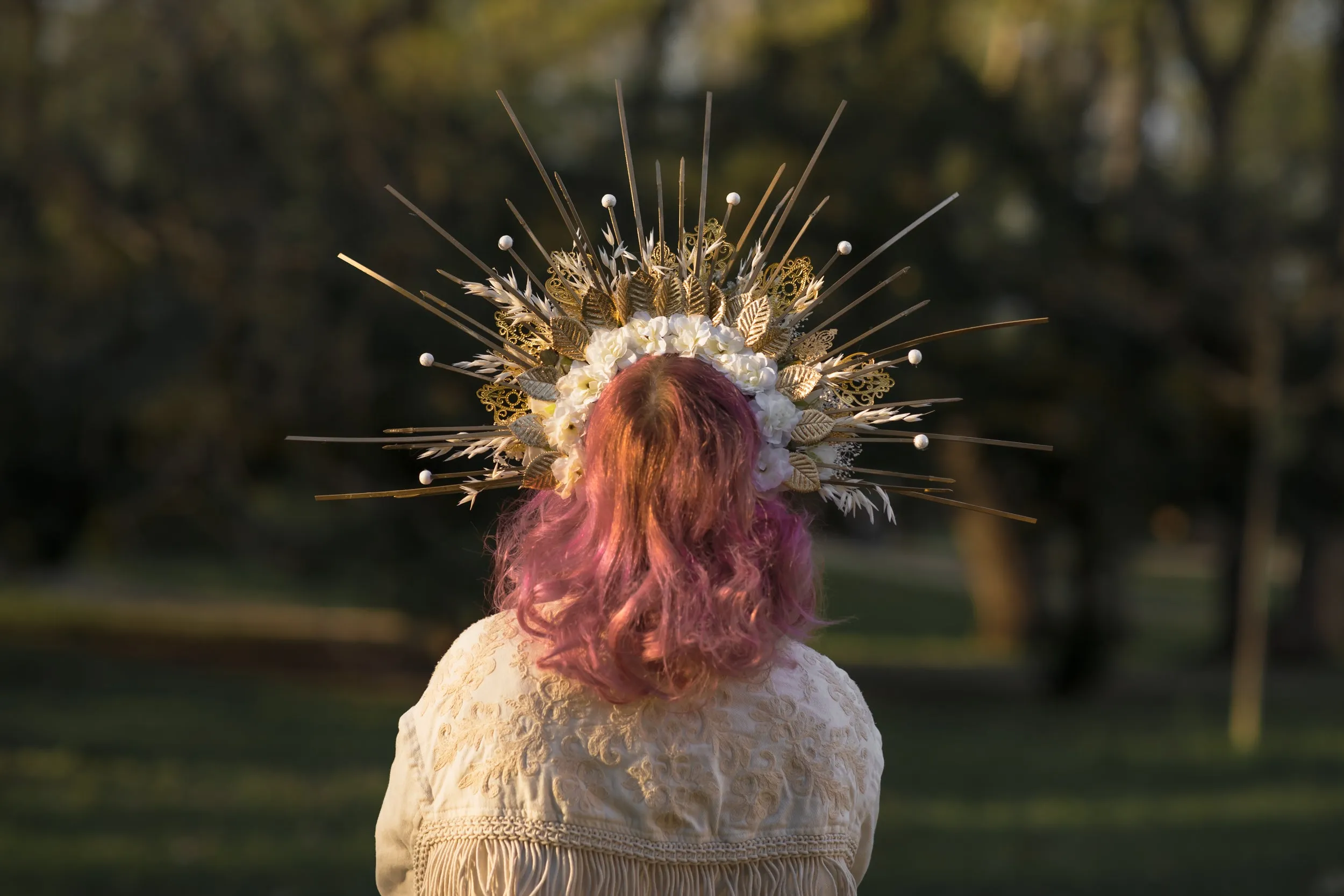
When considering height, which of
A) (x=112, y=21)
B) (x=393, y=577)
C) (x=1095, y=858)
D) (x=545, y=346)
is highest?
(x=112, y=21)

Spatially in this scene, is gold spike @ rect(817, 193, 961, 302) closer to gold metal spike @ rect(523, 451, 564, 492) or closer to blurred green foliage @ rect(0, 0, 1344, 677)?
gold metal spike @ rect(523, 451, 564, 492)

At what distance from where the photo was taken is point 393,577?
36.5 ft

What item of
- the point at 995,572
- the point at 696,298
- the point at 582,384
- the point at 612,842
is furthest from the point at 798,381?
the point at 995,572

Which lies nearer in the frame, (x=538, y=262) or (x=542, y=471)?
(x=542, y=471)

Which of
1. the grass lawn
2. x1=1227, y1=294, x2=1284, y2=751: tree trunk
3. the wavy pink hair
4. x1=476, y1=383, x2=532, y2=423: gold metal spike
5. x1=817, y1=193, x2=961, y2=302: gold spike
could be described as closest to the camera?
the wavy pink hair

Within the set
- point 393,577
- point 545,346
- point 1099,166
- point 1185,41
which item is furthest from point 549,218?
point 545,346

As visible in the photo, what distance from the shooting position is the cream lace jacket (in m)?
1.74

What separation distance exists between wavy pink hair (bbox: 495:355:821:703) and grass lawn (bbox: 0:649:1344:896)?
4.52 meters

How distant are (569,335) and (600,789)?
0.58 meters

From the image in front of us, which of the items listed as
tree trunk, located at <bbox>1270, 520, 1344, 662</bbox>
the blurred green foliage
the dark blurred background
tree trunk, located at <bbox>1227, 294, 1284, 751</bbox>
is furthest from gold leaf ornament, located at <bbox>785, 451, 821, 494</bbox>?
tree trunk, located at <bbox>1270, 520, 1344, 662</bbox>

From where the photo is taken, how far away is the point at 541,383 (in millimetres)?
1988

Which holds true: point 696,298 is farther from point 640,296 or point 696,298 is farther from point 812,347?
point 812,347

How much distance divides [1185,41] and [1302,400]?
12.9 feet

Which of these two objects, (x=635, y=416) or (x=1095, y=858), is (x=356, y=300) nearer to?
(x=1095, y=858)
